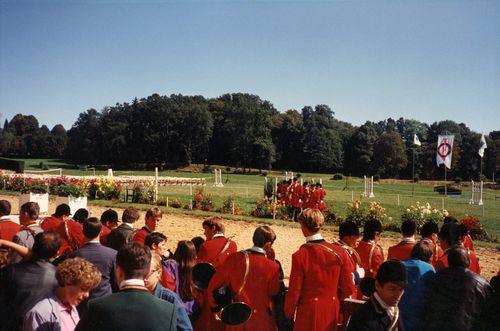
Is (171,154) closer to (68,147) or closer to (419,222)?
(68,147)

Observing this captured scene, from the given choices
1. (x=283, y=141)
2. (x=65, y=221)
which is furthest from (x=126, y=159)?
(x=65, y=221)

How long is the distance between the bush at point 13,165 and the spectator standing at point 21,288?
1971 inches

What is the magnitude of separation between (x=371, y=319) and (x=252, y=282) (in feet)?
5.83

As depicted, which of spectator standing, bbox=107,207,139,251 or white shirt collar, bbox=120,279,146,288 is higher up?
white shirt collar, bbox=120,279,146,288

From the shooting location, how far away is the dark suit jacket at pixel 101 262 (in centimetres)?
475

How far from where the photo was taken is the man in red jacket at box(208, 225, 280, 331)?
4.82 meters

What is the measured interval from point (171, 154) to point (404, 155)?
4898cm

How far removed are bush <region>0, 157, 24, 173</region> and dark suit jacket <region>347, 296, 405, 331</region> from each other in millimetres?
52009

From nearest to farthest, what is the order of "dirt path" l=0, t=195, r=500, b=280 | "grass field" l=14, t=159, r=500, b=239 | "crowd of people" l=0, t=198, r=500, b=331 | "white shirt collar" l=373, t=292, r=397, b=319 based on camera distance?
"crowd of people" l=0, t=198, r=500, b=331
"white shirt collar" l=373, t=292, r=397, b=319
"dirt path" l=0, t=195, r=500, b=280
"grass field" l=14, t=159, r=500, b=239

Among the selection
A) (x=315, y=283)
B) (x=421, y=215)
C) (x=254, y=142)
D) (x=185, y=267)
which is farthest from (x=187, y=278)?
(x=254, y=142)

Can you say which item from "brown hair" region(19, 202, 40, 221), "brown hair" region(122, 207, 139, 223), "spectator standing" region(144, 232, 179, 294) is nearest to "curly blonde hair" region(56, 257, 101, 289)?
"spectator standing" region(144, 232, 179, 294)

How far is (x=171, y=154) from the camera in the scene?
9188 cm

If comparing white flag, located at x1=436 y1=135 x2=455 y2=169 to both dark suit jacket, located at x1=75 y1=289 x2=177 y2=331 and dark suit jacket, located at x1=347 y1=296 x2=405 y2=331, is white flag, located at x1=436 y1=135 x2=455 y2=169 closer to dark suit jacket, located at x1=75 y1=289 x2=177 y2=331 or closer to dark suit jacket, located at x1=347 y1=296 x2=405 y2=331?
dark suit jacket, located at x1=347 y1=296 x2=405 y2=331

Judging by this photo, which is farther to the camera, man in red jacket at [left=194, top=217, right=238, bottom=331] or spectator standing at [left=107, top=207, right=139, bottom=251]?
spectator standing at [left=107, top=207, right=139, bottom=251]
